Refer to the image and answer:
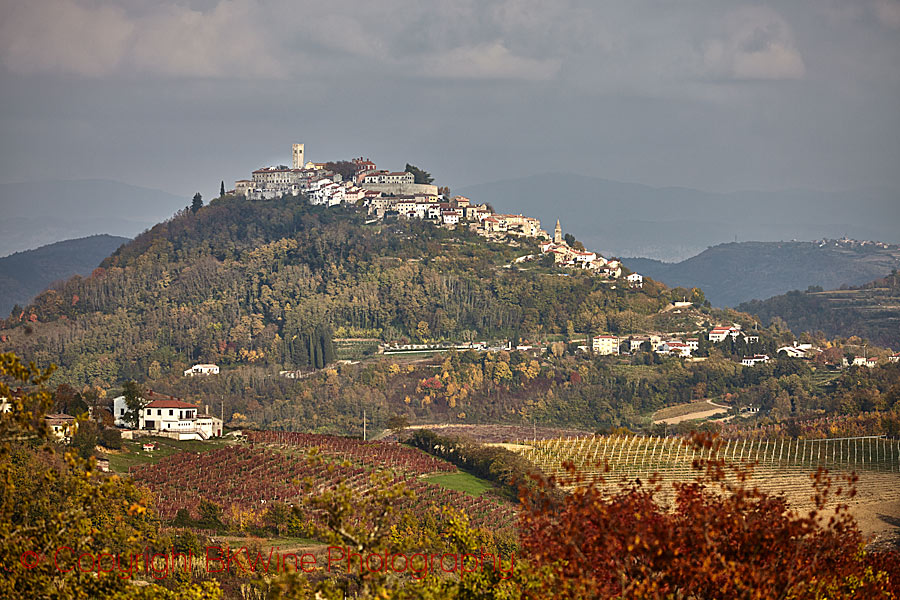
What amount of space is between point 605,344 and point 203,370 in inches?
1353

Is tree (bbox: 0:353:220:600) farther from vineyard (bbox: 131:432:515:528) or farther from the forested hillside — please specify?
the forested hillside

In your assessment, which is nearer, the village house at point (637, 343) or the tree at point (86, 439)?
the tree at point (86, 439)

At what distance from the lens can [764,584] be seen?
1244cm

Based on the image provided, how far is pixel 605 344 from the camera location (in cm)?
9744

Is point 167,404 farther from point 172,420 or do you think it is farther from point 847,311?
point 847,311

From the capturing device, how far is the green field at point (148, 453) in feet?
139

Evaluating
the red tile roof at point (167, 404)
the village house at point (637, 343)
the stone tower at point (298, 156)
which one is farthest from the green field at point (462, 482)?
the stone tower at point (298, 156)

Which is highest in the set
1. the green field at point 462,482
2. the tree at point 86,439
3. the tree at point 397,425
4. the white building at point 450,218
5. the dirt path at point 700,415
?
the white building at point 450,218

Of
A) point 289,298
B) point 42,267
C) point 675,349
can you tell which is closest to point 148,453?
point 675,349

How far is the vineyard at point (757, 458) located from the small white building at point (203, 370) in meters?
37.4

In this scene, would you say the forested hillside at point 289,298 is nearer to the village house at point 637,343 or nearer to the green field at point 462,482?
the village house at point 637,343

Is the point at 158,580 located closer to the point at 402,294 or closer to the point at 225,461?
the point at 225,461

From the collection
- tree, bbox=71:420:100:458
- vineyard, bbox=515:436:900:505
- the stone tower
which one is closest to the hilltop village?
the stone tower

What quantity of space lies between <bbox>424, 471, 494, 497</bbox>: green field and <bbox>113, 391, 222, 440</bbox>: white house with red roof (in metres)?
11.4
